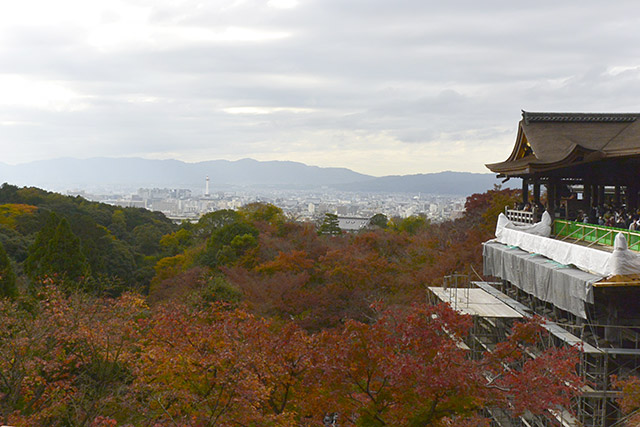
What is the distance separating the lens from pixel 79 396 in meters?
12.0

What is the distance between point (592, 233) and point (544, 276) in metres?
1.46

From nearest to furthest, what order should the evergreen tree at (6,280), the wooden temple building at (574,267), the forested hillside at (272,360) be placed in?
the forested hillside at (272,360) < the wooden temple building at (574,267) < the evergreen tree at (6,280)

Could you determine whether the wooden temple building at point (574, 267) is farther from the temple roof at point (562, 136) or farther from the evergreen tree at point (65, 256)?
the evergreen tree at point (65, 256)

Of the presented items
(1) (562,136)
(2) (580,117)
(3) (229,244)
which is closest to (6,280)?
(3) (229,244)

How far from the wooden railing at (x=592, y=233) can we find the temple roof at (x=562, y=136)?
5.25ft

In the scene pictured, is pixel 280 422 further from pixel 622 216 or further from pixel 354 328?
pixel 622 216

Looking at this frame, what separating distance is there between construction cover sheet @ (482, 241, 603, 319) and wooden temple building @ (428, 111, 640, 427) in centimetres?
2

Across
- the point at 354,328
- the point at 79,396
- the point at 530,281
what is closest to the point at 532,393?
the point at 354,328

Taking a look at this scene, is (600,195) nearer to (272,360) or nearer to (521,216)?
(521,216)

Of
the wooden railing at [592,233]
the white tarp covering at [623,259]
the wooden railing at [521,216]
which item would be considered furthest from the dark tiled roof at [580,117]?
the white tarp covering at [623,259]

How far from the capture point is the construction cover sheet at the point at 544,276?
34.9 feet

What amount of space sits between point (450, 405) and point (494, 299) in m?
8.79

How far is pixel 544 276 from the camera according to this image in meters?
12.5

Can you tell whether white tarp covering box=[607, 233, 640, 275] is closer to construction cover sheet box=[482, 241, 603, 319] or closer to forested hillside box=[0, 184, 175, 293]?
construction cover sheet box=[482, 241, 603, 319]
